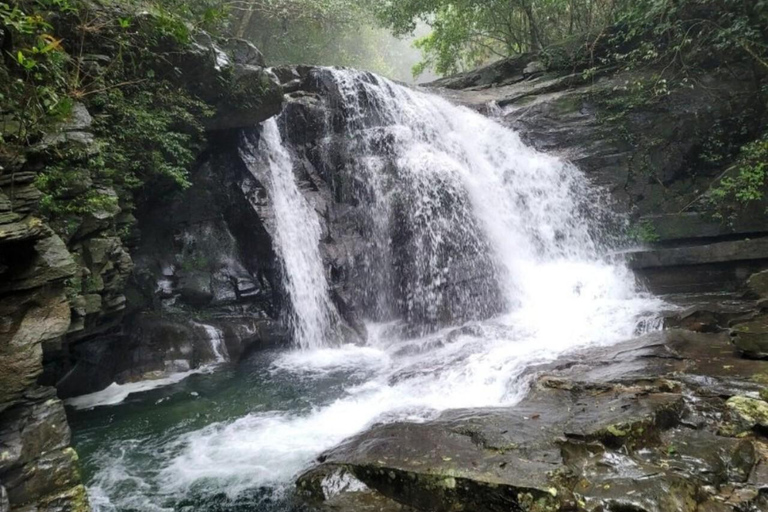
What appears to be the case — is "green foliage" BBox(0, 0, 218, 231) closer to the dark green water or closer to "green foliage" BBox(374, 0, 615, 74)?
the dark green water

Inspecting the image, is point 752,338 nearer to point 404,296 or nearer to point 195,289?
point 404,296

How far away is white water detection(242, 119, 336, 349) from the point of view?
33.9 ft

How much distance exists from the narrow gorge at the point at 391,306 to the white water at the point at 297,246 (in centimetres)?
5

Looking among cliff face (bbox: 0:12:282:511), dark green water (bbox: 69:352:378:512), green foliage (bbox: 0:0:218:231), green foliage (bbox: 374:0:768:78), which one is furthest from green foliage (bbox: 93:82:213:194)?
green foliage (bbox: 374:0:768:78)

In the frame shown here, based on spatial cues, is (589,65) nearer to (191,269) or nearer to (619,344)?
(619,344)

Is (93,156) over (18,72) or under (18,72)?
under

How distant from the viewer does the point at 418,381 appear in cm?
696

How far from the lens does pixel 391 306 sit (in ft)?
34.8

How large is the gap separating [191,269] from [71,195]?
417 centimetres

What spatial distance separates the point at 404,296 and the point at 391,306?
15.1 inches

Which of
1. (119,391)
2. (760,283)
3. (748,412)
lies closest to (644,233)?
(760,283)

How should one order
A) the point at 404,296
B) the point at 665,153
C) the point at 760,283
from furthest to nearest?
1. the point at 665,153
2. the point at 404,296
3. the point at 760,283

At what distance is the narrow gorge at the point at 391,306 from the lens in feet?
13.7

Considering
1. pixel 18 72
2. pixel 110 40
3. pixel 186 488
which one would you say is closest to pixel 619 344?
pixel 186 488
